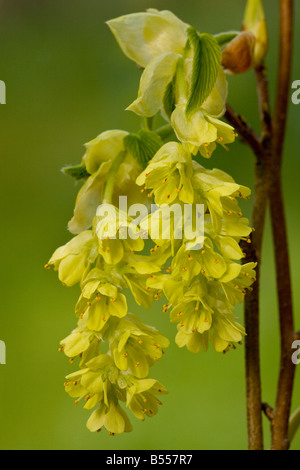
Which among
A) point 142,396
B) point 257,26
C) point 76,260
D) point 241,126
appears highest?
point 257,26

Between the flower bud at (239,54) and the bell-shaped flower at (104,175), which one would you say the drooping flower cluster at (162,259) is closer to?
the bell-shaped flower at (104,175)

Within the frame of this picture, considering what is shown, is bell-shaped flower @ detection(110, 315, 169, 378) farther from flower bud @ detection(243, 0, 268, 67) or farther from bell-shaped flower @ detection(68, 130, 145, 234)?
flower bud @ detection(243, 0, 268, 67)

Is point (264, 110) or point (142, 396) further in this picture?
point (264, 110)

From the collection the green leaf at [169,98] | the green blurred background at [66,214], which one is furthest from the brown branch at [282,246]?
the green blurred background at [66,214]

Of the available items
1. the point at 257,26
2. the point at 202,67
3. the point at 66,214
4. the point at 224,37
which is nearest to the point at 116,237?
the point at 202,67

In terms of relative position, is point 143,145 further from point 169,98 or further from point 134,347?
point 134,347

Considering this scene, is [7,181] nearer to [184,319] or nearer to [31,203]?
[31,203]
